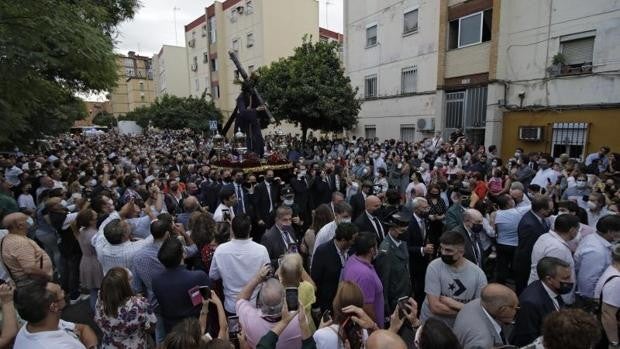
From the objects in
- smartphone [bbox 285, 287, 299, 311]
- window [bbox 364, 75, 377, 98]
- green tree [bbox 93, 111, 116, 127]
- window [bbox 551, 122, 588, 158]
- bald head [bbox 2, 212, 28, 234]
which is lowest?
smartphone [bbox 285, 287, 299, 311]

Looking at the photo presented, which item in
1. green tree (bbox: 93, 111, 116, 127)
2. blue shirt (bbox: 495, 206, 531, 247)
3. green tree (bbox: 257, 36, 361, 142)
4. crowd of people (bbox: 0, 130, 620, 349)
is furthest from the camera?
green tree (bbox: 93, 111, 116, 127)

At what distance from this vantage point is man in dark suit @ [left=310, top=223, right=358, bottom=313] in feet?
13.0

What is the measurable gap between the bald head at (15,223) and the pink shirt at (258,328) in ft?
9.92

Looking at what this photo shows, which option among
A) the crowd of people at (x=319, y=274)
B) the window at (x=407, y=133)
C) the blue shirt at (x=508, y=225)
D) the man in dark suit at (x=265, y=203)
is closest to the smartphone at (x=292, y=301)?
the crowd of people at (x=319, y=274)

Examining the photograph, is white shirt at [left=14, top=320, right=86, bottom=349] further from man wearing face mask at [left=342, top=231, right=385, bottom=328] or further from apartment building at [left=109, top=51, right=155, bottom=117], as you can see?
apartment building at [left=109, top=51, right=155, bottom=117]

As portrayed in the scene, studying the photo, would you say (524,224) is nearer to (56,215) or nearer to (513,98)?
(56,215)

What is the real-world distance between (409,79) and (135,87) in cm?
7694

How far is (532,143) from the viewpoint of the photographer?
14.2 meters

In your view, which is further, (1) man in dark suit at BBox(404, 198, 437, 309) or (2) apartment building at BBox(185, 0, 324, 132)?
(2) apartment building at BBox(185, 0, 324, 132)

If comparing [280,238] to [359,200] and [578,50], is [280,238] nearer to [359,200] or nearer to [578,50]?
[359,200]

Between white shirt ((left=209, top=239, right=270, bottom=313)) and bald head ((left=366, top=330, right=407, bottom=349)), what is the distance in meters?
1.78

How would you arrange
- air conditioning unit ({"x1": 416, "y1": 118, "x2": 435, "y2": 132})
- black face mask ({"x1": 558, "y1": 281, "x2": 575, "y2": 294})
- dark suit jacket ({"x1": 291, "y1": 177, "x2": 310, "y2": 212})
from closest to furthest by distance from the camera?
black face mask ({"x1": 558, "y1": 281, "x2": 575, "y2": 294})
dark suit jacket ({"x1": 291, "y1": 177, "x2": 310, "y2": 212})
air conditioning unit ({"x1": 416, "y1": 118, "x2": 435, "y2": 132})

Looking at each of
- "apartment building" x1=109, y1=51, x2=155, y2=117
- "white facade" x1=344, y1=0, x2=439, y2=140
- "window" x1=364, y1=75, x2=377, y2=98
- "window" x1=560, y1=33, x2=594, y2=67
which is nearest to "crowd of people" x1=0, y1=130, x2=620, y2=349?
"window" x1=560, y1=33, x2=594, y2=67

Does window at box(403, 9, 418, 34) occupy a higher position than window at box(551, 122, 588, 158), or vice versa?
window at box(403, 9, 418, 34)
